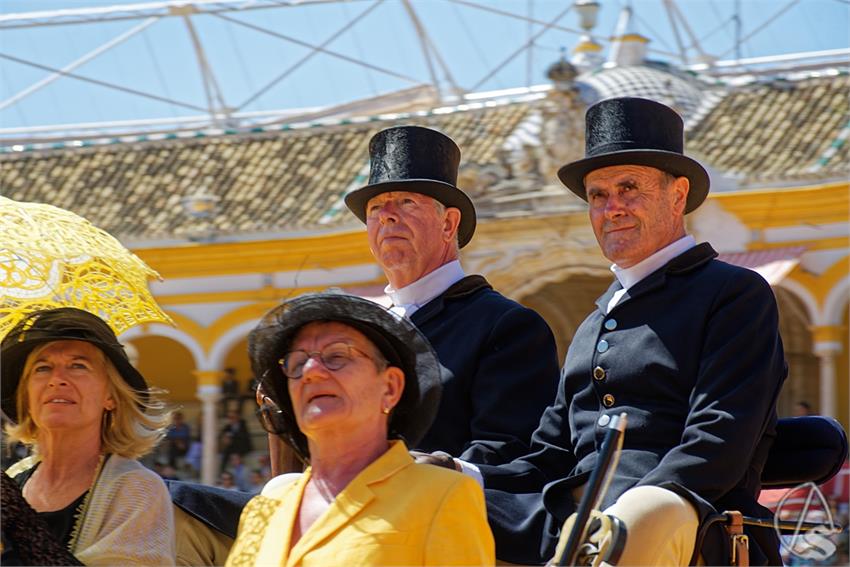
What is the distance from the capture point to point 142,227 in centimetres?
1966

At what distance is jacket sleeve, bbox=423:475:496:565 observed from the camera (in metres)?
3.48

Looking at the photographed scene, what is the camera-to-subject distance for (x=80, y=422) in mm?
4383

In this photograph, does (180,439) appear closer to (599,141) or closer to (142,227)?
(142,227)

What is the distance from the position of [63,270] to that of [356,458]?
139 centimetres

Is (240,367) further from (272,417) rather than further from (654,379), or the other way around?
(272,417)

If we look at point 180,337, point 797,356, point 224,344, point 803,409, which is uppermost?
point 180,337

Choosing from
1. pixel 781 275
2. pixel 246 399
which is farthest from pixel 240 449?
pixel 781 275

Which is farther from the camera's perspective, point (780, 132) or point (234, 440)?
point (780, 132)

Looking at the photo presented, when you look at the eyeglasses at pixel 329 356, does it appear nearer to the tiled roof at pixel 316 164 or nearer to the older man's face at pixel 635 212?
the older man's face at pixel 635 212

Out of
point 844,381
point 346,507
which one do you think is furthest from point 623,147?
point 844,381

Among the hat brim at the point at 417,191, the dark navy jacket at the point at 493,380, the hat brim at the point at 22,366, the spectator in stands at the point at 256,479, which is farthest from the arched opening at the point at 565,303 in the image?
the hat brim at the point at 22,366

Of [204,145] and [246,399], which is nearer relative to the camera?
[246,399]

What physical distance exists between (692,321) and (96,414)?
144 cm

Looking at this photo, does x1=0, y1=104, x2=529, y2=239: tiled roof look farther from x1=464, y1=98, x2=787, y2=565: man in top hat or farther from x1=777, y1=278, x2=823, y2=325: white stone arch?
x1=464, y1=98, x2=787, y2=565: man in top hat
